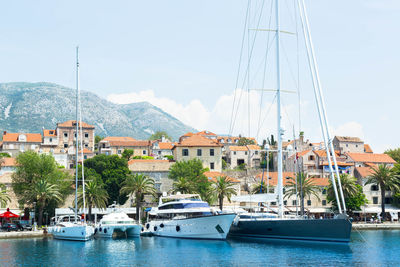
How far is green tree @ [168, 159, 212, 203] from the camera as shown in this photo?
81.4 m

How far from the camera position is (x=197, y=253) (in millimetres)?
43719

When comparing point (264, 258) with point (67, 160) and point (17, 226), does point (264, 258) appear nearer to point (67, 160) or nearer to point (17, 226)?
point (17, 226)

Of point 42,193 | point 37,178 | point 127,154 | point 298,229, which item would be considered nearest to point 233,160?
point 127,154

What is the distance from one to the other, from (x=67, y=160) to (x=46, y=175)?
59.9m

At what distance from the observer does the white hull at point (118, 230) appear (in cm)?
6031

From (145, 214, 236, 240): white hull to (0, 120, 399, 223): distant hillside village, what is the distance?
984 centimetres

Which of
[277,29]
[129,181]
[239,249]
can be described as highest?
[277,29]

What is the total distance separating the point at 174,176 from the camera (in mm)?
88375

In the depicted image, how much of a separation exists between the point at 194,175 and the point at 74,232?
1266 inches

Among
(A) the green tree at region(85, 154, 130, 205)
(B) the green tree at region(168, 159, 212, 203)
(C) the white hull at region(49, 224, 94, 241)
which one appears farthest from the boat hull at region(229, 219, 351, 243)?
(A) the green tree at region(85, 154, 130, 205)

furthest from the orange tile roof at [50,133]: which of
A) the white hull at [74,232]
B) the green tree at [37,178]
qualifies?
the white hull at [74,232]

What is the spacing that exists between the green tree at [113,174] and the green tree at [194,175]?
31.0 ft

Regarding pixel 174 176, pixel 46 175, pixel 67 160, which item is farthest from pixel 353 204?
pixel 67 160

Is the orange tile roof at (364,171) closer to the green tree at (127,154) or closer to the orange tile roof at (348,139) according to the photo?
the orange tile roof at (348,139)
